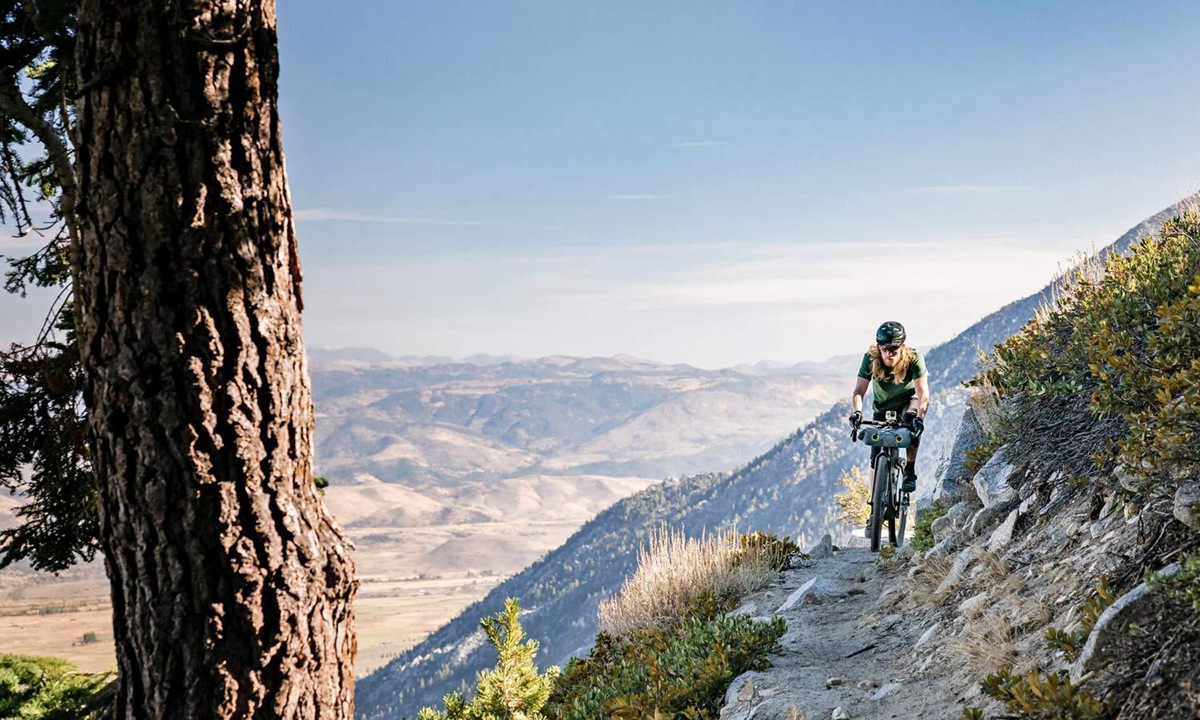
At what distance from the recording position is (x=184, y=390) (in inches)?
112

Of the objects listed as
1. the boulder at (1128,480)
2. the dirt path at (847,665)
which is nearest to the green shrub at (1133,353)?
the boulder at (1128,480)

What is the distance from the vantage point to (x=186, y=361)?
2838 mm

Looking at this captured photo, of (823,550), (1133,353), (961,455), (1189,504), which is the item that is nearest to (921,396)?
(961,455)

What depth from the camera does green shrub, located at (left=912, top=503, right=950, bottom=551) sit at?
813cm

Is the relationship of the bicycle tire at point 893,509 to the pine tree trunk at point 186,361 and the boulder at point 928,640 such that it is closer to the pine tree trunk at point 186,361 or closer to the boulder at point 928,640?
the boulder at point 928,640

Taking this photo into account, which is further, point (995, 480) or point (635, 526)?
point (635, 526)

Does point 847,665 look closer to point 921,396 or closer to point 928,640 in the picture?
point 928,640

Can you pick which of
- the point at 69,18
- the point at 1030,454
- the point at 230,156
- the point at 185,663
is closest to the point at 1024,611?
the point at 1030,454

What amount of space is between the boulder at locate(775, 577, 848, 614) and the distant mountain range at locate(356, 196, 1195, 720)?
398 feet

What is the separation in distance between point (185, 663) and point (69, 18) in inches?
236

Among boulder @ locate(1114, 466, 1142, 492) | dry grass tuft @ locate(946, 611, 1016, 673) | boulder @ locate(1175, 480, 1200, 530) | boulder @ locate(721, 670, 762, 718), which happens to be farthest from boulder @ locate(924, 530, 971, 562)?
boulder @ locate(1175, 480, 1200, 530)

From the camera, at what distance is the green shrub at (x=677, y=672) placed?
20.6 feet

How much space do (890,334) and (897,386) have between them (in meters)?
0.62

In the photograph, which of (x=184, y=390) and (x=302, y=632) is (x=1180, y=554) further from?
(x=184, y=390)
